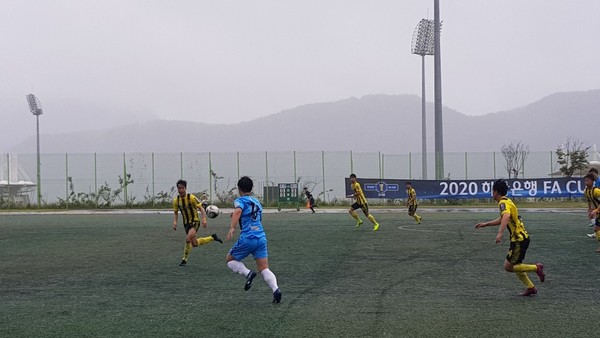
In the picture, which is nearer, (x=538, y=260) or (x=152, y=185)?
(x=538, y=260)

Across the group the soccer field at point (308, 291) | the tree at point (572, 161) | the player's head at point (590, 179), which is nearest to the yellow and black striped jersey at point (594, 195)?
the player's head at point (590, 179)

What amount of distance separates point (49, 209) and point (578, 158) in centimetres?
3575

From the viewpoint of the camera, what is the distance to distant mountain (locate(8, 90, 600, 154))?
5212 inches

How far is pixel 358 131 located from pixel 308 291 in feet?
426

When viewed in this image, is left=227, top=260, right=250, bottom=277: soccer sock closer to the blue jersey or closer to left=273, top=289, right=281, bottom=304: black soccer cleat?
the blue jersey

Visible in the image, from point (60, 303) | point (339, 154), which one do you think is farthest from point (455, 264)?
point (339, 154)

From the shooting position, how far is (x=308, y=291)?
9.95m

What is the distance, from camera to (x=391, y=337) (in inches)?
278

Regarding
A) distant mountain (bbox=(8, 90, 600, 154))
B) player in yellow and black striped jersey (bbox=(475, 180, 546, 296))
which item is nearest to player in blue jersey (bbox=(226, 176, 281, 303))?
player in yellow and black striped jersey (bbox=(475, 180, 546, 296))

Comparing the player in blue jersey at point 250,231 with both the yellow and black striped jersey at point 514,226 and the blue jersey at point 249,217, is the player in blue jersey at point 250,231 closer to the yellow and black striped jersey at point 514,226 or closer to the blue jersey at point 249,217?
the blue jersey at point 249,217

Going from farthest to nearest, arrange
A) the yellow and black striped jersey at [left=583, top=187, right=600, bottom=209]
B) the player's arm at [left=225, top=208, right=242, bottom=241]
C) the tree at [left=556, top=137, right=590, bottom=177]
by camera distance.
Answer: the tree at [left=556, top=137, right=590, bottom=177]
the yellow and black striped jersey at [left=583, top=187, right=600, bottom=209]
the player's arm at [left=225, top=208, right=242, bottom=241]

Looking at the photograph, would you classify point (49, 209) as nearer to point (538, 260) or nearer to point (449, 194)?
point (449, 194)

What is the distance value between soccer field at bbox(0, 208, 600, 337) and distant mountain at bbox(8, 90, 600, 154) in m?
113

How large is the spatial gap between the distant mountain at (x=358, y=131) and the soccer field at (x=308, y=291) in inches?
4447
